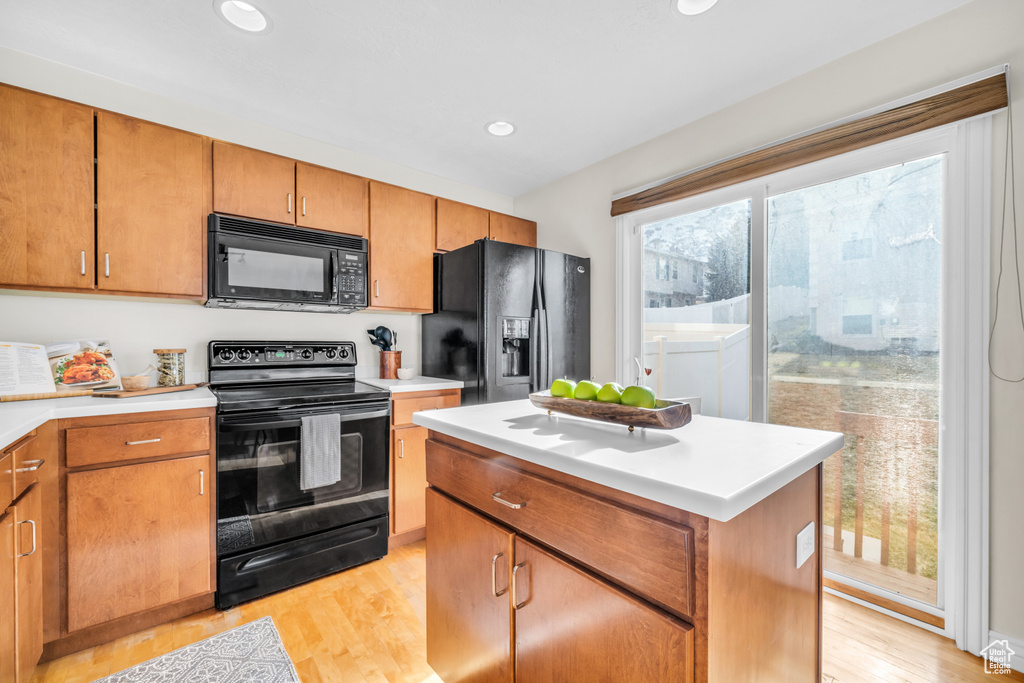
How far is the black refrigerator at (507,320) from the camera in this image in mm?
2664

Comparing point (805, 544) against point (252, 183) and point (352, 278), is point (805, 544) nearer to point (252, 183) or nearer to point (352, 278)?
point (352, 278)

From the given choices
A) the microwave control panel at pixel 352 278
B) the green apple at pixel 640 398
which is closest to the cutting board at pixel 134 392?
the microwave control panel at pixel 352 278

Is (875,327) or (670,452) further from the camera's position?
(875,327)

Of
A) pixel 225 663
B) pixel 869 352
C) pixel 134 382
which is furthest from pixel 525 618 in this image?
pixel 134 382

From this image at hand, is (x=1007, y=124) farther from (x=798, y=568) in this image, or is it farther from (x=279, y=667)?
(x=279, y=667)

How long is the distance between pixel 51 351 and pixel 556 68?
8.78ft

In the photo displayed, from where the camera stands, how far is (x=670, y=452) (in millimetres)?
952

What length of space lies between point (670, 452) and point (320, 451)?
182 cm

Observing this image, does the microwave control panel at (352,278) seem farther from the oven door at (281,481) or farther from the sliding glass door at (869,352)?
the sliding glass door at (869,352)

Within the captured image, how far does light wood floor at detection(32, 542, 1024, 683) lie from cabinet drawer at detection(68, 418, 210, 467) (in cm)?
76

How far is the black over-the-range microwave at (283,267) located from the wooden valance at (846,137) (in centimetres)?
194

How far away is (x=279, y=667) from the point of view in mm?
1601

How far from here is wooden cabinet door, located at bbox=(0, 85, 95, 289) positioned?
5.83 ft

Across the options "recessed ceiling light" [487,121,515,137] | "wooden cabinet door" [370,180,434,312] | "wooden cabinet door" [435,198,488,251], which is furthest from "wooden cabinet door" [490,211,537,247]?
"recessed ceiling light" [487,121,515,137]
